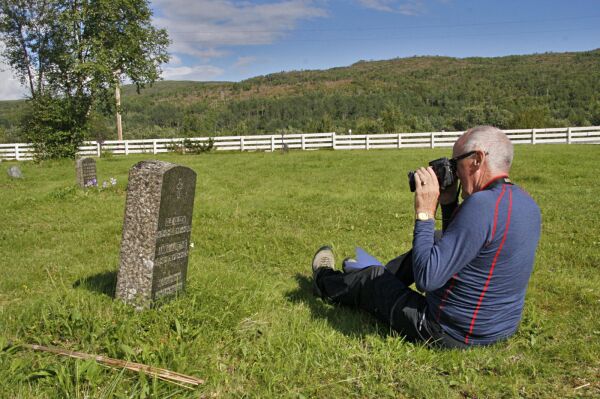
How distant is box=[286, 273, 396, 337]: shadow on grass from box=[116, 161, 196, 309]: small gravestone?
129 centimetres

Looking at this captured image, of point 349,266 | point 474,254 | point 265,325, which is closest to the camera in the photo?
point 474,254

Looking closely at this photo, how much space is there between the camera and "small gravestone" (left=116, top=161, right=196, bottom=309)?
368 centimetres

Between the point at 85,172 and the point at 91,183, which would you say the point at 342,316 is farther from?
the point at 85,172

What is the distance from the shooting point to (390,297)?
3523 mm

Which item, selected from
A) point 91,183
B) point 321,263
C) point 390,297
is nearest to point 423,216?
point 390,297

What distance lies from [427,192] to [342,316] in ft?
4.95

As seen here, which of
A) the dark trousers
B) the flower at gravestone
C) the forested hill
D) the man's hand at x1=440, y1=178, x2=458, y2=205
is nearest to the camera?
the dark trousers

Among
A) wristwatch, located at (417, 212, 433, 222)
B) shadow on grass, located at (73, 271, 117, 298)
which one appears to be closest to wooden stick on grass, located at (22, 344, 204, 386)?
shadow on grass, located at (73, 271, 117, 298)

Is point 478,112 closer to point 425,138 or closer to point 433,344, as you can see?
point 425,138

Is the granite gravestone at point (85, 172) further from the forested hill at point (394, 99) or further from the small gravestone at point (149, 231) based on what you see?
the forested hill at point (394, 99)

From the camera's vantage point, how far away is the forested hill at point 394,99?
6838cm

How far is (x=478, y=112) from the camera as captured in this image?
7269 centimetres

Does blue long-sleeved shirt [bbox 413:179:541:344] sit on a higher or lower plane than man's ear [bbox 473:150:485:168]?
lower

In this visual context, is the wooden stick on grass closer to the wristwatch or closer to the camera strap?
the wristwatch
